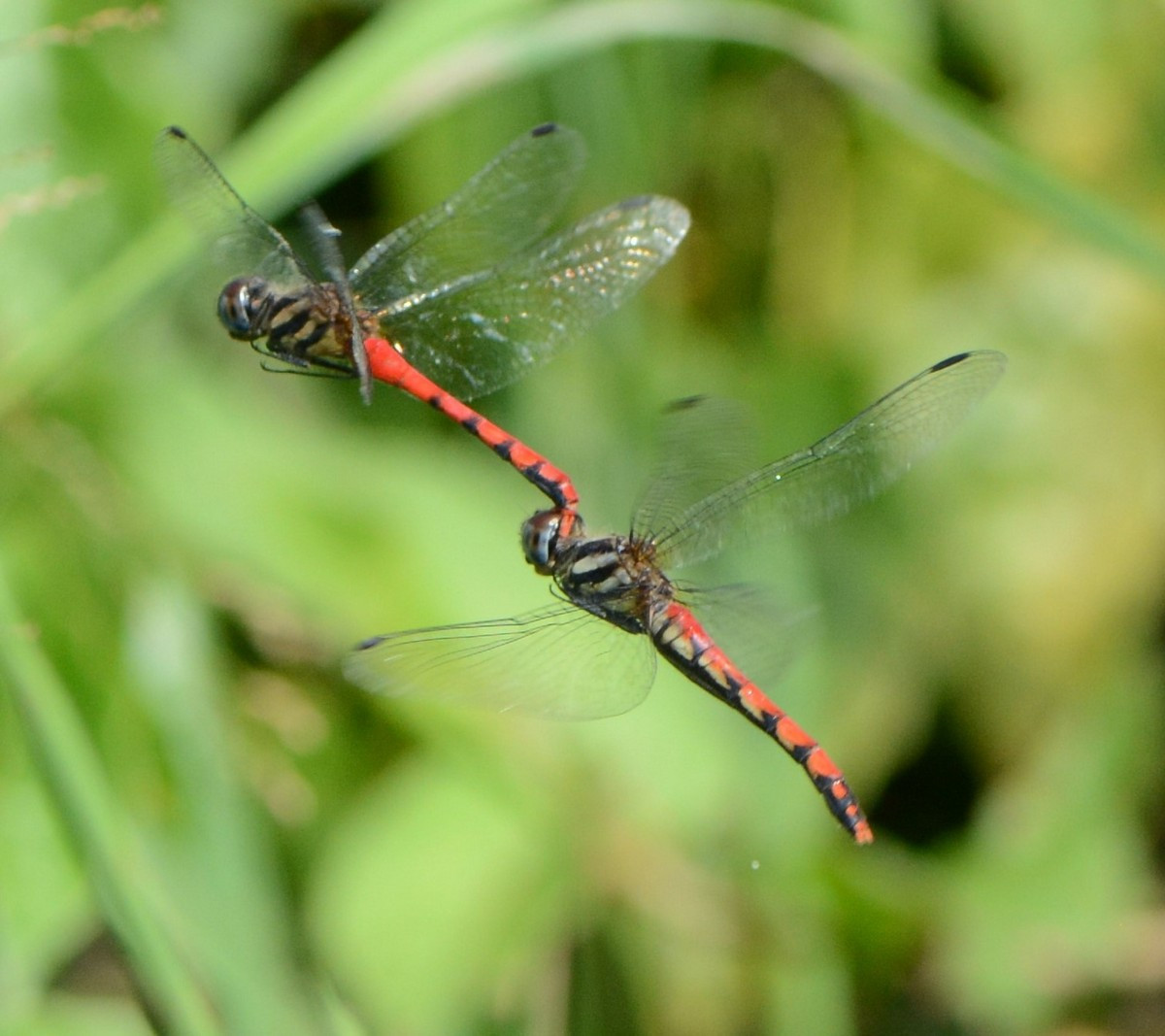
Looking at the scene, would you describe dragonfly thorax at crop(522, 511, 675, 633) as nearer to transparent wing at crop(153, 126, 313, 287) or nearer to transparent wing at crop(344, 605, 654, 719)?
transparent wing at crop(344, 605, 654, 719)

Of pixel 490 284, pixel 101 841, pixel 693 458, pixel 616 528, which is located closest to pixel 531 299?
pixel 490 284

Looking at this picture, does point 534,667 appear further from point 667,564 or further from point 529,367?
point 529,367

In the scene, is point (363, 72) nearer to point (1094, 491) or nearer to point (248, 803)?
point (248, 803)

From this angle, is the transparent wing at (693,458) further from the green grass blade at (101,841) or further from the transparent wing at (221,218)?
the green grass blade at (101,841)

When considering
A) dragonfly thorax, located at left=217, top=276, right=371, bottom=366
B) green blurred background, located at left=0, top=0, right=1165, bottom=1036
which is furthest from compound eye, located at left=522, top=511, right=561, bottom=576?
green blurred background, located at left=0, top=0, right=1165, bottom=1036

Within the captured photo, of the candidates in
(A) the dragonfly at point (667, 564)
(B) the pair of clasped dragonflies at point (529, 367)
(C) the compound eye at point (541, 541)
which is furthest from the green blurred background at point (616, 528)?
(C) the compound eye at point (541, 541)

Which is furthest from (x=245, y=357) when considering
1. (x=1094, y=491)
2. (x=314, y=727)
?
(x=1094, y=491)
